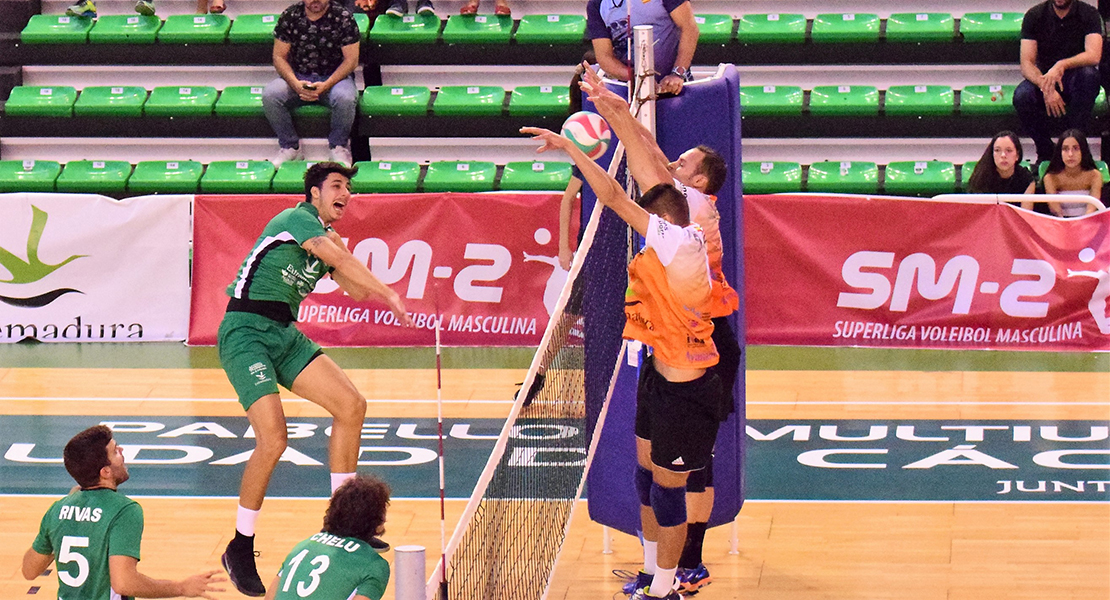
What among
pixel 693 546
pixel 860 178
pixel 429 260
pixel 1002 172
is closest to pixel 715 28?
pixel 860 178

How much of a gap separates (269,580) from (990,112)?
9.75 meters

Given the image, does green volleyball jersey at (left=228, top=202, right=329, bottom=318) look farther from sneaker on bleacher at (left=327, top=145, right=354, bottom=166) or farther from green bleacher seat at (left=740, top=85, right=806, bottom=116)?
green bleacher seat at (left=740, top=85, right=806, bottom=116)

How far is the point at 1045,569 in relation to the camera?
7.46 m

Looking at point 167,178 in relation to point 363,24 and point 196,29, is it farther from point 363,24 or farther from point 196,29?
point 363,24

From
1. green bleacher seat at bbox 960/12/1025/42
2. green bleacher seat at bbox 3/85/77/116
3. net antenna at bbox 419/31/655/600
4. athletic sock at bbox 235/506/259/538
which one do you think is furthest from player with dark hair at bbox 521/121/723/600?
green bleacher seat at bbox 3/85/77/116

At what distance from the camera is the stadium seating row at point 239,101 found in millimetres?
15070

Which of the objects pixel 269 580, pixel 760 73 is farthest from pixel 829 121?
pixel 269 580

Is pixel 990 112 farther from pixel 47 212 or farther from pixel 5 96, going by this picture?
pixel 5 96

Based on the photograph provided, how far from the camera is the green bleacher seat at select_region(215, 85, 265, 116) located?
50.0 feet

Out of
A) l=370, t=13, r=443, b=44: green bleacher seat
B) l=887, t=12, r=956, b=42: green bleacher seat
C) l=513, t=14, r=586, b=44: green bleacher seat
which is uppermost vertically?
l=887, t=12, r=956, b=42: green bleacher seat

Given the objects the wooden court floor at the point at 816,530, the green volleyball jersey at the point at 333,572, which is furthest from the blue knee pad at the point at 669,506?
the green volleyball jersey at the point at 333,572

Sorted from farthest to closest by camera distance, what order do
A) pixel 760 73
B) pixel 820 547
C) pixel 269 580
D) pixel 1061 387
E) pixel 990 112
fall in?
pixel 760 73, pixel 990 112, pixel 1061 387, pixel 820 547, pixel 269 580

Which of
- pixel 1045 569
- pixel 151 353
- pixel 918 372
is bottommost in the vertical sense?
pixel 151 353

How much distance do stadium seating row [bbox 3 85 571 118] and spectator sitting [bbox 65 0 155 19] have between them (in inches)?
34.0
